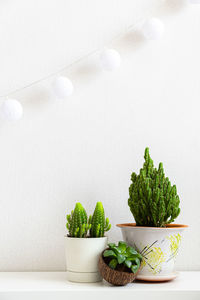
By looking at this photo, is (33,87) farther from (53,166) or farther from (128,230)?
(128,230)

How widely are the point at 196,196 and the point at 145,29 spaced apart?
0.48m

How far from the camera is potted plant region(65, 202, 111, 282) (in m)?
0.91

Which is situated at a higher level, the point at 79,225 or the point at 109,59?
the point at 109,59

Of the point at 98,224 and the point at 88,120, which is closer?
the point at 98,224

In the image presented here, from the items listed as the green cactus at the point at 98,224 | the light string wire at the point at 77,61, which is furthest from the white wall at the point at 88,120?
the green cactus at the point at 98,224

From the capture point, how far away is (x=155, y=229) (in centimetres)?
90

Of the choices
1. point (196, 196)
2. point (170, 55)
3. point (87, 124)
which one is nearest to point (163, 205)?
point (196, 196)

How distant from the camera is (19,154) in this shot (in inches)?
42.3

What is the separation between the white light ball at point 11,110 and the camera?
40.0 inches

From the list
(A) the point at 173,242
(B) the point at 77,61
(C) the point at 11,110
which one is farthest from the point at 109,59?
(A) the point at 173,242

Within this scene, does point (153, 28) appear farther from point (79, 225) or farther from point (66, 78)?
point (79, 225)

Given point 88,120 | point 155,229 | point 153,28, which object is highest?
point 153,28

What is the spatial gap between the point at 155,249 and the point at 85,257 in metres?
0.16

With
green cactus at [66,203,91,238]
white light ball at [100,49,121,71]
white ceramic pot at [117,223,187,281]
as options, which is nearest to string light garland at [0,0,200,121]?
white light ball at [100,49,121,71]
